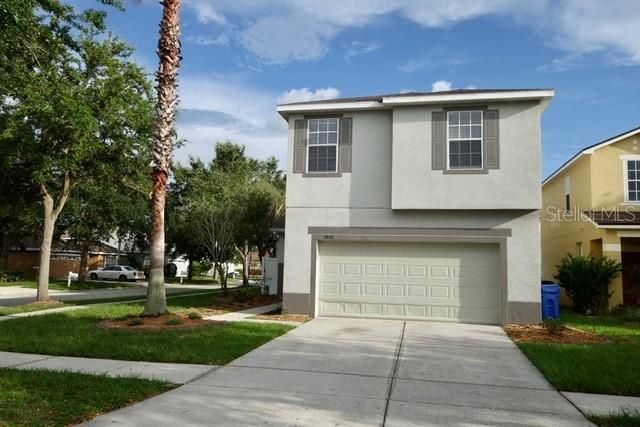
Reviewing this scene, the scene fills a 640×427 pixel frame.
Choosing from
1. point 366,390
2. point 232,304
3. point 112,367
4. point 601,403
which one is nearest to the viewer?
point 601,403

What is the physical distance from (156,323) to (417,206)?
710 cm

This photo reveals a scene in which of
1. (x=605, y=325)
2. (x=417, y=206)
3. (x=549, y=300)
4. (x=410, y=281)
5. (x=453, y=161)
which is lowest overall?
(x=605, y=325)

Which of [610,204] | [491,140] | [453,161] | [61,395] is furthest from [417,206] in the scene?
[61,395]

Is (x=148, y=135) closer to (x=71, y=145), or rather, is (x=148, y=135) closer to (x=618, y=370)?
(x=71, y=145)

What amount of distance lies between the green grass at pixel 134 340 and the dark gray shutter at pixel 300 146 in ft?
15.2

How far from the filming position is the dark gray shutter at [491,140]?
1389 cm

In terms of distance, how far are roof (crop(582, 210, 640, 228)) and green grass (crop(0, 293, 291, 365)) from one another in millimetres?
10894

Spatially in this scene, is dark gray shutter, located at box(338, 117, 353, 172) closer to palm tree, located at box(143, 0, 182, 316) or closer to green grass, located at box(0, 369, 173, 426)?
palm tree, located at box(143, 0, 182, 316)

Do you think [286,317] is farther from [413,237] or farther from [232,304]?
[232,304]

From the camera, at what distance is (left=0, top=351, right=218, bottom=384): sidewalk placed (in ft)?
25.0

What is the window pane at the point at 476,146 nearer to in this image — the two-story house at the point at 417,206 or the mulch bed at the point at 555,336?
the two-story house at the point at 417,206

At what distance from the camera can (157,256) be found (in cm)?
1323

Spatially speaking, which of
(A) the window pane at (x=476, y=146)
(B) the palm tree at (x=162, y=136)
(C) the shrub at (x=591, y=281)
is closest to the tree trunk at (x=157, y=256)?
(B) the palm tree at (x=162, y=136)

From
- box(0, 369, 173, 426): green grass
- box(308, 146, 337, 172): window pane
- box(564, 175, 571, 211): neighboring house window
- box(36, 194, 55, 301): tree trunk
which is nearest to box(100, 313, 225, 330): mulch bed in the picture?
box(0, 369, 173, 426): green grass
